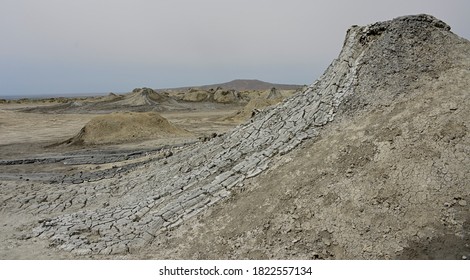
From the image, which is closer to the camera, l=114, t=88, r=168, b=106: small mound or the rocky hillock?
the rocky hillock

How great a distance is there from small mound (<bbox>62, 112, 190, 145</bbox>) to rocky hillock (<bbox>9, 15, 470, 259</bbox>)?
1225 centimetres

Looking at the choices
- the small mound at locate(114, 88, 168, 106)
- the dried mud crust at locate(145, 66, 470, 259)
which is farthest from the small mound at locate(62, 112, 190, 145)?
the small mound at locate(114, 88, 168, 106)

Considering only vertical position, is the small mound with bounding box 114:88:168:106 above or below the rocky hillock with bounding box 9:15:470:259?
above

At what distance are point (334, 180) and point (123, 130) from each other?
18.0m

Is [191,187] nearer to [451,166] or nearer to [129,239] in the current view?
[129,239]

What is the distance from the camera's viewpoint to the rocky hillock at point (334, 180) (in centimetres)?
629

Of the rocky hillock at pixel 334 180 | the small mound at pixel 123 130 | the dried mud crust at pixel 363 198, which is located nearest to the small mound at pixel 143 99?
the small mound at pixel 123 130

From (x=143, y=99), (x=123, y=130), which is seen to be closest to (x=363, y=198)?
(x=123, y=130)

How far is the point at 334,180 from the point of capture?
718 centimetres

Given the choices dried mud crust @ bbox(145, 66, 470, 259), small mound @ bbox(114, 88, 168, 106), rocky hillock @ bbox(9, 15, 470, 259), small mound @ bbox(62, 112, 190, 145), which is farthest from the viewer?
small mound @ bbox(114, 88, 168, 106)

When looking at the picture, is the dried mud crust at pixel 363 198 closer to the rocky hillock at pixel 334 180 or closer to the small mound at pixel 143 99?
the rocky hillock at pixel 334 180

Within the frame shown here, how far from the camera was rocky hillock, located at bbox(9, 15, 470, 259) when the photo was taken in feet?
20.6

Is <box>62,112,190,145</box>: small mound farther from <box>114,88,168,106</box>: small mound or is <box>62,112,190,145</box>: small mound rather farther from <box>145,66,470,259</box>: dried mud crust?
<box>114,88,168,106</box>: small mound

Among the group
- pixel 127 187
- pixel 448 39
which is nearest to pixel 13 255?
pixel 127 187
